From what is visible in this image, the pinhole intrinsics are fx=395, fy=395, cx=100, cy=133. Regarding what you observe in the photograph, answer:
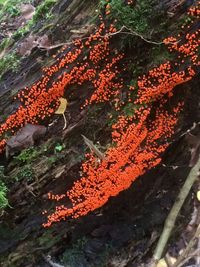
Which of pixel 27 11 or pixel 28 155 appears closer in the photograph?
pixel 28 155

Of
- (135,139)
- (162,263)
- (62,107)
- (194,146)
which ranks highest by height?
(62,107)

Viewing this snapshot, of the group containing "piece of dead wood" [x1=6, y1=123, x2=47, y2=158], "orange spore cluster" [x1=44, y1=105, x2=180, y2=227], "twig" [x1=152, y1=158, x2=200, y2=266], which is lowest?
"twig" [x1=152, y1=158, x2=200, y2=266]

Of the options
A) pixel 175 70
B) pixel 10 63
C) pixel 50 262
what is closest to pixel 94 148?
pixel 175 70

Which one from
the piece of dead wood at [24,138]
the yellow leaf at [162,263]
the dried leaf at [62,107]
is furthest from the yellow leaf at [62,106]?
the yellow leaf at [162,263]

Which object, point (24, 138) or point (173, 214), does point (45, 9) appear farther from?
point (173, 214)

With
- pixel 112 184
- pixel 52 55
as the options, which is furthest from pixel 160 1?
pixel 112 184

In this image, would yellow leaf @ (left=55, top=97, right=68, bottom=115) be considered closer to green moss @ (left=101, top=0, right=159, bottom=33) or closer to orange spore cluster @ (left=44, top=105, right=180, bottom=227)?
orange spore cluster @ (left=44, top=105, right=180, bottom=227)

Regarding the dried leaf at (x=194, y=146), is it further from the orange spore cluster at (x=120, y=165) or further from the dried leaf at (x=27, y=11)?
the dried leaf at (x=27, y=11)

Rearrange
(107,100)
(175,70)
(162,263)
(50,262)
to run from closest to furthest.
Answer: (175,70)
(107,100)
(50,262)
(162,263)

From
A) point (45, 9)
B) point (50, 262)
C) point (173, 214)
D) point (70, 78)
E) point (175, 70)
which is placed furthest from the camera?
point (173, 214)

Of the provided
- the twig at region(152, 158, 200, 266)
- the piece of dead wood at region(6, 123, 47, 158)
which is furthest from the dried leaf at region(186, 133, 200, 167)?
the piece of dead wood at region(6, 123, 47, 158)
